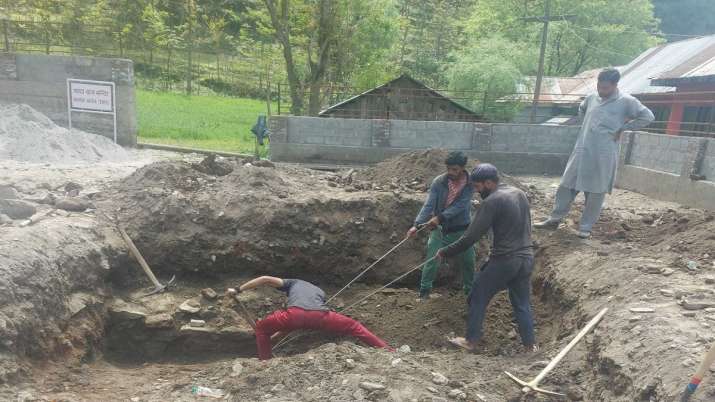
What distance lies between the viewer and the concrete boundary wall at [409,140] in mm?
11422

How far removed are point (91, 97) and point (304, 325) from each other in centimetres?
977

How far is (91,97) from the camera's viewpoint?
11.2m

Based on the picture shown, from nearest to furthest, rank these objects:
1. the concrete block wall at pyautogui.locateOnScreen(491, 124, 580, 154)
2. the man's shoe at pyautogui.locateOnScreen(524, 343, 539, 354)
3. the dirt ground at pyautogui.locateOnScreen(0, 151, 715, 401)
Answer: the dirt ground at pyautogui.locateOnScreen(0, 151, 715, 401), the man's shoe at pyautogui.locateOnScreen(524, 343, 539, 354), the concrete block wall at pyautogui.locateOnScreen(491, 124, 580, 154)

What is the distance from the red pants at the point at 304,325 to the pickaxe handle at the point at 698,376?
→ 2437 mm

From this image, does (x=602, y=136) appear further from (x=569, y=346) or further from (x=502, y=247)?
(x=569, y=346)

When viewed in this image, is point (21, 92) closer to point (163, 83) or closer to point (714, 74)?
point (163, 83)

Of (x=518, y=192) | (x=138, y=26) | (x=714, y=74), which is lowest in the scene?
(x=518, y=192)

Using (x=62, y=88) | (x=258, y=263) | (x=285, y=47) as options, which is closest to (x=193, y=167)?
(x=258, y=263)

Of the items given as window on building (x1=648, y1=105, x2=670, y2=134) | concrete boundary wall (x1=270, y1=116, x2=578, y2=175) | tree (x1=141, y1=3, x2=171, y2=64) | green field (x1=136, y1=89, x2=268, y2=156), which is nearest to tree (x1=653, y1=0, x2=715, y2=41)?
window on building (x1=648, y1=105, x2=670, y2=134)

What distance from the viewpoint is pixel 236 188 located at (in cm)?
638

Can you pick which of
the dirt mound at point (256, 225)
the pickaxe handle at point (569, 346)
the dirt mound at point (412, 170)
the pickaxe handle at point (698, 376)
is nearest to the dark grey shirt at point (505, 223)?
the pickaxe handle at point (569, 346)

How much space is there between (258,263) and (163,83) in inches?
856

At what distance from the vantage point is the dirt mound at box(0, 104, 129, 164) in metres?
9.20

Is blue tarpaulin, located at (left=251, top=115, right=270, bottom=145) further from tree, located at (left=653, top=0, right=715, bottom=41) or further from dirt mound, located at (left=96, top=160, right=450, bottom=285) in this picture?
tree, located at (left=653, top=0, right=715, bottom=41)
